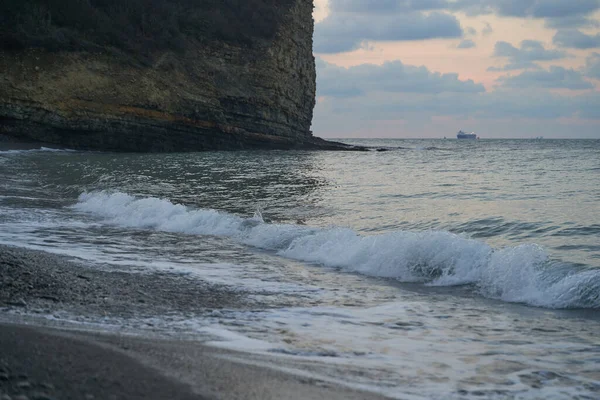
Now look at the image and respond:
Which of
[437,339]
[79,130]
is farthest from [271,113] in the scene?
[437,339]

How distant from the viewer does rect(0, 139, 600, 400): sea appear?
411cm

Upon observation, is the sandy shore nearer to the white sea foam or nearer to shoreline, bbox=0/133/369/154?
the white sea foam

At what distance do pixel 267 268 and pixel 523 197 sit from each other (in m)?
9.86

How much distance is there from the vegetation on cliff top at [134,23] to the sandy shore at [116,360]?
127 feet

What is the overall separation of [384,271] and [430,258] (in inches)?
23.8

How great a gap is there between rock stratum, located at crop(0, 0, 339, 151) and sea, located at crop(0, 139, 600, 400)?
23767mm

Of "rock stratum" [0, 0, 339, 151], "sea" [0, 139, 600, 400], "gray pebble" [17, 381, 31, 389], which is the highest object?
"rock stratum" [0, 0, 339, 151]

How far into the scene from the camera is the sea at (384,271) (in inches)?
162

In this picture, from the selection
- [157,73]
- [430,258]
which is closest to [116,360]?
[430,258]

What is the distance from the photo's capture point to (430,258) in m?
7.97

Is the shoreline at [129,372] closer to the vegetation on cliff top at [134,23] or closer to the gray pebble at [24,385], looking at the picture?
the gray pebble at [24,385]

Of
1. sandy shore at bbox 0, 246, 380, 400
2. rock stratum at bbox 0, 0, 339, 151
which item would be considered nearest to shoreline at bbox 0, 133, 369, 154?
rock stratum at bbox 0, 0, 339, 151

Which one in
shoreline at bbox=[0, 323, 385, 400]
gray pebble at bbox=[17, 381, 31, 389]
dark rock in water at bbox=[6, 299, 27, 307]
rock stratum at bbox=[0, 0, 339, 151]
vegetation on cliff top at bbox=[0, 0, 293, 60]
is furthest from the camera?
vegetation on cliff top at bbox=[0, 0, 293, 60]

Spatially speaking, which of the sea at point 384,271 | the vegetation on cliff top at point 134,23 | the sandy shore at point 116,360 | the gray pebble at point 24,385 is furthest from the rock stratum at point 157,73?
the gray pebble at point 24,385
